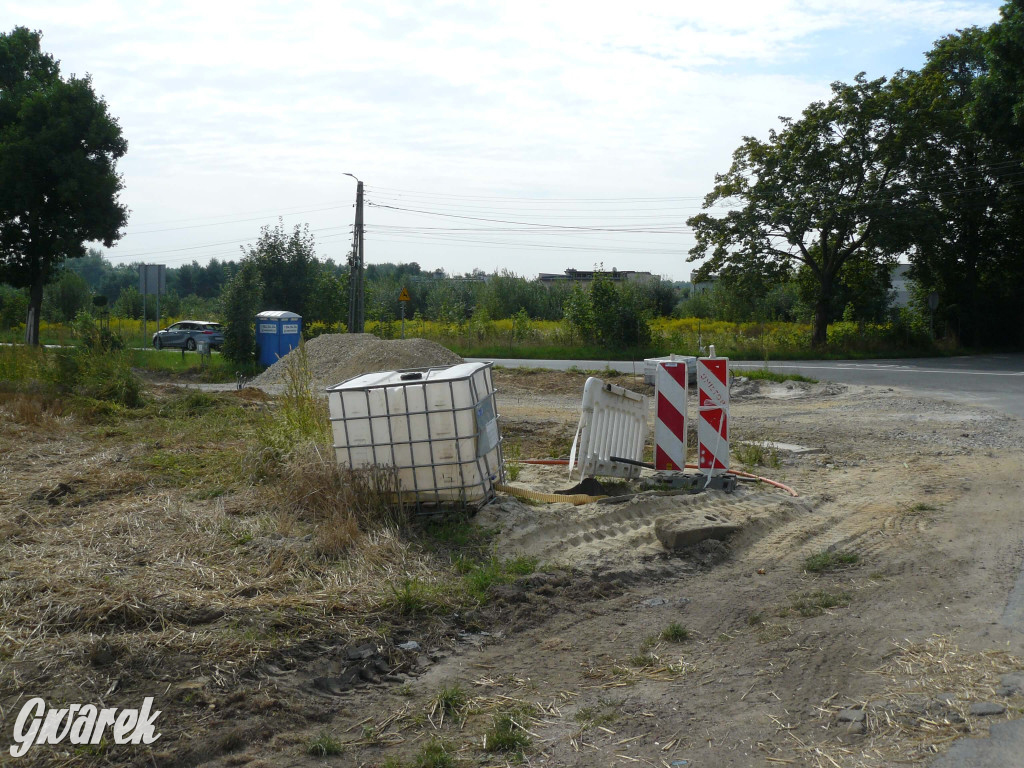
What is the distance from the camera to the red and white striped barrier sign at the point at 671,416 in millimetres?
8109

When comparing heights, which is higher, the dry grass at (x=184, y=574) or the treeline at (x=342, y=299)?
the treeline at (x=342, y=299)

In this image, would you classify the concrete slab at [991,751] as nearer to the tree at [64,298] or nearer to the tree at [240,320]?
the tree at [240,320]

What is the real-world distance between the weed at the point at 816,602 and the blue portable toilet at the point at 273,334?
22.2 meters

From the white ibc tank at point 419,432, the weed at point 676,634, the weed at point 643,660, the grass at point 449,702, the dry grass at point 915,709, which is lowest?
the grass at point 449,702

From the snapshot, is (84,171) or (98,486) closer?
(98,486)

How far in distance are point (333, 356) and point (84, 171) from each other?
25.8ft

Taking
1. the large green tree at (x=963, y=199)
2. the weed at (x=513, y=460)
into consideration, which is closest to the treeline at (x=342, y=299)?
the large green tree at (x=963, y=199)

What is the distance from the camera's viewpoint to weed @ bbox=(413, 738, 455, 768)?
3127mm

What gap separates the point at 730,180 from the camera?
36.4m

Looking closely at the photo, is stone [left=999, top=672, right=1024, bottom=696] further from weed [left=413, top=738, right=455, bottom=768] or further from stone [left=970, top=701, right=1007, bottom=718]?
weed [left=413, top=738, right=455, bottom=768]

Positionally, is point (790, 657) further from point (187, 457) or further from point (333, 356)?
point (333, 356)

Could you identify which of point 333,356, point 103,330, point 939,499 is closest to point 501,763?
point 939,499

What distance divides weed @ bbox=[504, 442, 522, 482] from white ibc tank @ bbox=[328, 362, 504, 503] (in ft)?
7.15

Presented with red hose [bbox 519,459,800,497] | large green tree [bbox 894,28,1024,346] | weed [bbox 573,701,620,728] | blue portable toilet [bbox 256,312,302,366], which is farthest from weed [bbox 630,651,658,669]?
large green tree [bbox 894,28,1024,346]
